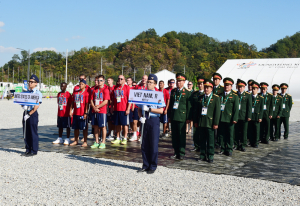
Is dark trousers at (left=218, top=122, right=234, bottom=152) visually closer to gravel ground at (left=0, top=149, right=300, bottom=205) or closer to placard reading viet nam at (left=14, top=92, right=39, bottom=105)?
gravel ground at (left=0, top=149, right=300, bottom=205)

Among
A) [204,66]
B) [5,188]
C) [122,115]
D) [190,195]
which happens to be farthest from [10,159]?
[204,66]

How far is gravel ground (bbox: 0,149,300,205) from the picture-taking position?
4.52 meters

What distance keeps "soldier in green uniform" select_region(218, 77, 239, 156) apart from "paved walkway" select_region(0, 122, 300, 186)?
0.40 metres

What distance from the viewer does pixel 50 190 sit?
16.1 feet

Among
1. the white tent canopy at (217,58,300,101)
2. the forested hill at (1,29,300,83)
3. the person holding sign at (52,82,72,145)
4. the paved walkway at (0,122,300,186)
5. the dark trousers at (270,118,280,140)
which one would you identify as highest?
the forested hill at (1,29,300,83)

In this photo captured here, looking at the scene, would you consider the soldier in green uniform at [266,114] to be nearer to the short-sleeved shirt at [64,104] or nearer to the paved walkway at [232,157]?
the paved walkway at [232,157]

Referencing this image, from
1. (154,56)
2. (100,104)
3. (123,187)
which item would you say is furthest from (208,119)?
(154,56)

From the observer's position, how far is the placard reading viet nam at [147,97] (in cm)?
602

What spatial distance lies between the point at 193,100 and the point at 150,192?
3467mm

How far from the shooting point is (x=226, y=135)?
26.5 ft

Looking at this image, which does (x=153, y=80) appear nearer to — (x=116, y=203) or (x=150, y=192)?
(x=150, y=192)

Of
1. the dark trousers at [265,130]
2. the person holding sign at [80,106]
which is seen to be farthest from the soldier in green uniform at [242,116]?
the person holding sign at [80,106]

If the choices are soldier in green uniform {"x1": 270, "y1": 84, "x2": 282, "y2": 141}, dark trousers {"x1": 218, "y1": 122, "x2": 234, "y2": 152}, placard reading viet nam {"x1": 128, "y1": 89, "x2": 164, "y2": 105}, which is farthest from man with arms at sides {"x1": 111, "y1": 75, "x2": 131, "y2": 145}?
soldier in green uniform {"x1": 270, "y1": 84, "x2": 282, "y2": 141}

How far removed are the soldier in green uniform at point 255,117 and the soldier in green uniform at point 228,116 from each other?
2032 mm
